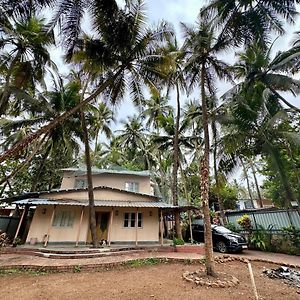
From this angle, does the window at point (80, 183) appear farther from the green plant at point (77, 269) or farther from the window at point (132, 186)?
the green plant at point (77, 269)

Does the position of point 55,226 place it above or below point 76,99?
below

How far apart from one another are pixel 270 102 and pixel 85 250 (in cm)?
1391

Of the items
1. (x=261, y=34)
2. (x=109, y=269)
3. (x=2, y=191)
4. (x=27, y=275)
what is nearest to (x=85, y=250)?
(x=109, y=269)

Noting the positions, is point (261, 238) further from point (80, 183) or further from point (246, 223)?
point (80, 183)

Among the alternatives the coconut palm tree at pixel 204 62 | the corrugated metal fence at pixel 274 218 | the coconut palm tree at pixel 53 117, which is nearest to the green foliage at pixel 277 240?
the corrugated metal fence at pixel 274 218

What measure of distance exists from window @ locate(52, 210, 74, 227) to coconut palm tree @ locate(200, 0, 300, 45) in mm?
13649

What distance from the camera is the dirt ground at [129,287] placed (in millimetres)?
5840

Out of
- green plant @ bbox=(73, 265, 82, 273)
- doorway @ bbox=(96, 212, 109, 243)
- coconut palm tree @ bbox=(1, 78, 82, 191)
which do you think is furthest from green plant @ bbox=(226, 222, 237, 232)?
coconut palm tree @ bbox=(1, 78, 82, 191)

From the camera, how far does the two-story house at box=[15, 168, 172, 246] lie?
→ 1320 centimetres

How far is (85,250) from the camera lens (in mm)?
11148

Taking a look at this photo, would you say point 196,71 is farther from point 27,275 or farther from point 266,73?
point 27,275

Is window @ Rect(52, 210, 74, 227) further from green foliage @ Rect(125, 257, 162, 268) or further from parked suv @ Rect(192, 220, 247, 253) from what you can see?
parked suv @ Rect(192, 220, 247, 253)

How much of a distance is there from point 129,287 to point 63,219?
886 centimetres

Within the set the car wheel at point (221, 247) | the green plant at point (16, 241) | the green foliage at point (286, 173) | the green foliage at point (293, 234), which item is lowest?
the car wheel at point (221, 247)
